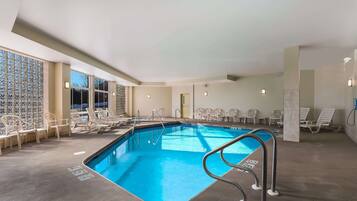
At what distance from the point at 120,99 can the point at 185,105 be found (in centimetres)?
471

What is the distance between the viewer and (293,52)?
18.5ft

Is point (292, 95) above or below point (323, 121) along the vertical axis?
above

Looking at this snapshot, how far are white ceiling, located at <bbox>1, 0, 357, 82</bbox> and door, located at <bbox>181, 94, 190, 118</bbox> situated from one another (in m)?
8.23

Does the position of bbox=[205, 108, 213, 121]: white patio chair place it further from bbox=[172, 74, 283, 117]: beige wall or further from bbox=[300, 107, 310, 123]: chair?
bbox=[300, 107, 310, 123]: chair

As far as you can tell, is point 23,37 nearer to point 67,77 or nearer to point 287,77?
point 67,77

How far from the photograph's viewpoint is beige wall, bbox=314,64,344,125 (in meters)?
8.00

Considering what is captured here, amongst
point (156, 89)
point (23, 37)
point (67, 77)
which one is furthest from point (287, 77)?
point (156, 89)

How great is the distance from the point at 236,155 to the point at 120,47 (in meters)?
4.48

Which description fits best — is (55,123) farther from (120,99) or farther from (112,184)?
(120,99)

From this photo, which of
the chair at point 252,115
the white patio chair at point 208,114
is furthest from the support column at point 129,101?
the chair at point 252,115

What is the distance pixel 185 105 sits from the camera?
48.4 ft

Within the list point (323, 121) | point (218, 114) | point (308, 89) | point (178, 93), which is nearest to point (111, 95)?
point (178, 93)

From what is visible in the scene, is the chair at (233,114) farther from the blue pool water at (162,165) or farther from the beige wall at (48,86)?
the beige wall at (48,86)

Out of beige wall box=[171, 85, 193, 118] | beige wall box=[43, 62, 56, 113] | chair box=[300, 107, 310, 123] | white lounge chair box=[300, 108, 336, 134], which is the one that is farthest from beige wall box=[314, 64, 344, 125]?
beige wall box=[43, 62, 56, 113]
